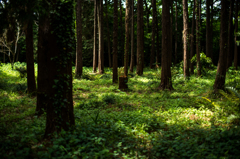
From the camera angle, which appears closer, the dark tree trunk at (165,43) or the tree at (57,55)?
the tree at (57,55)

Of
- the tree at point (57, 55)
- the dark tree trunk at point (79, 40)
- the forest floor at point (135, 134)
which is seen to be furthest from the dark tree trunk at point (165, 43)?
the dark tree trunk at point (79, 40)

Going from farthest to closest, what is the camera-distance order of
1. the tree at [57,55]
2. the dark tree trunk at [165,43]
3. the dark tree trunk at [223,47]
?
the dark tree trunk at [165,43], the dark tree trunk at [223,47], the tree at [57,55]

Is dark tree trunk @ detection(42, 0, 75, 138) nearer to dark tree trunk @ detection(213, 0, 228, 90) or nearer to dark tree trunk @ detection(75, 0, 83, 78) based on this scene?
dark tree trunk @ detection(213, 0, 228, 90)

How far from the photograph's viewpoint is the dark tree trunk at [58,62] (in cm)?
424

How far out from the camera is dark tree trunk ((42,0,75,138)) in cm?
424

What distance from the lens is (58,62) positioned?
4.28 meters

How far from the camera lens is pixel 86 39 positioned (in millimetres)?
29078

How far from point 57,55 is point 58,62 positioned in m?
0.17

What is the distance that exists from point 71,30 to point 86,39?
25534mm

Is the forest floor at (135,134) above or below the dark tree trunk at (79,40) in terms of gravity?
below

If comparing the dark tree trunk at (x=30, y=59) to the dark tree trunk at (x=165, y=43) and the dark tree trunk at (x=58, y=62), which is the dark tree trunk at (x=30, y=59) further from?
the dark tree trunk at (x=165, y=43)

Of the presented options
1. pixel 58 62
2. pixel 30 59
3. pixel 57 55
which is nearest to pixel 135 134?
pixel 58 62

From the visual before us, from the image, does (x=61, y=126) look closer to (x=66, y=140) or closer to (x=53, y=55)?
(x=66, y=140)

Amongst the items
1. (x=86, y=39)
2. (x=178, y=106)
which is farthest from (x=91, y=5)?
Result: (x=178, y=106)
